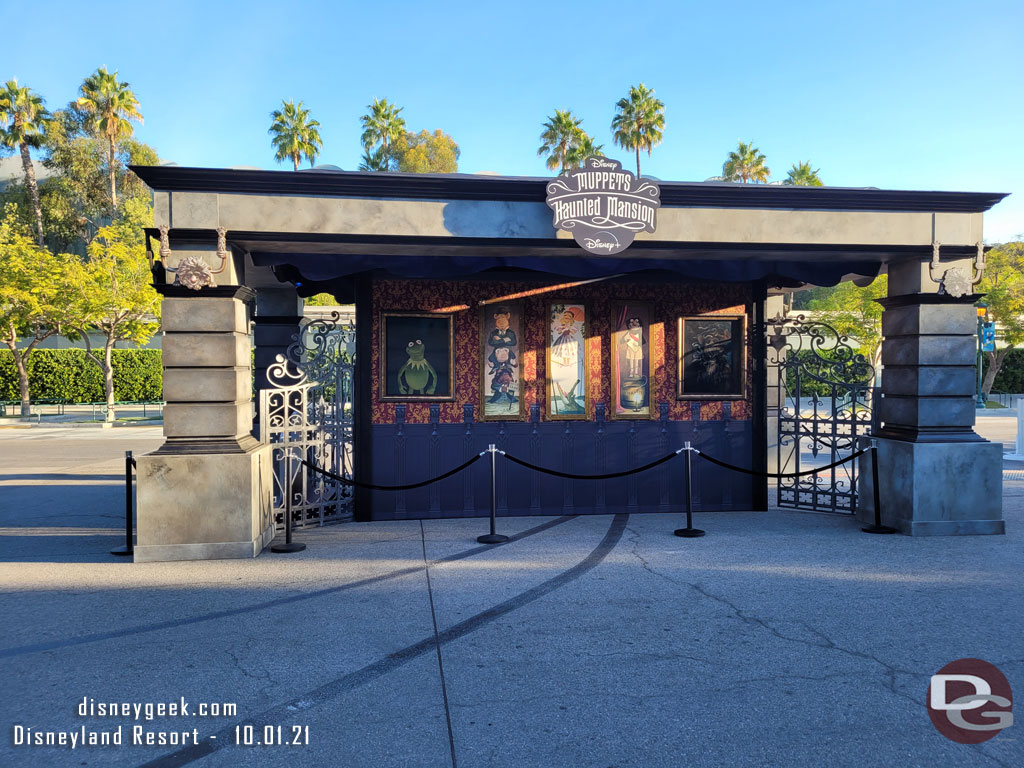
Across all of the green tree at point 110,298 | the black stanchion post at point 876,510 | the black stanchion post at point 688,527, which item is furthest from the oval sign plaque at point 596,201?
the green tree at point 110,298

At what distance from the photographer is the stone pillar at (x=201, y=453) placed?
806cm

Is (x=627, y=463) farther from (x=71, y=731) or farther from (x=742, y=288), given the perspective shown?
(x=71, y=731)

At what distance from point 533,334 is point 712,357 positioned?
276 centimetres

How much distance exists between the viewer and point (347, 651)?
17.1ft

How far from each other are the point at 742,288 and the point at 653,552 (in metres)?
4.84

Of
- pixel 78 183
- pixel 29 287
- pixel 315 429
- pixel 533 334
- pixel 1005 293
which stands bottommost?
pixel 315 429

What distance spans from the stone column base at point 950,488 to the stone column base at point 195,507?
8.04 m

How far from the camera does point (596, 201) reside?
8695 mm

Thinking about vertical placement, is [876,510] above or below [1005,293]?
below

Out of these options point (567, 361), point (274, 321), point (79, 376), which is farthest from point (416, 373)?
point (79, 376)

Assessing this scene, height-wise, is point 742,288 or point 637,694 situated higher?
point 742,288

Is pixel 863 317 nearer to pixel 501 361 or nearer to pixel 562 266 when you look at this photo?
pixel 501 361

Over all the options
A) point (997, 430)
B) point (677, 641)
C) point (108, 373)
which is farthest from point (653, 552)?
point (108, 373)

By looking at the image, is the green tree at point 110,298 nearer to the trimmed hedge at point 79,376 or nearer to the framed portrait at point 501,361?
the trimmed hedge at point 79,376
